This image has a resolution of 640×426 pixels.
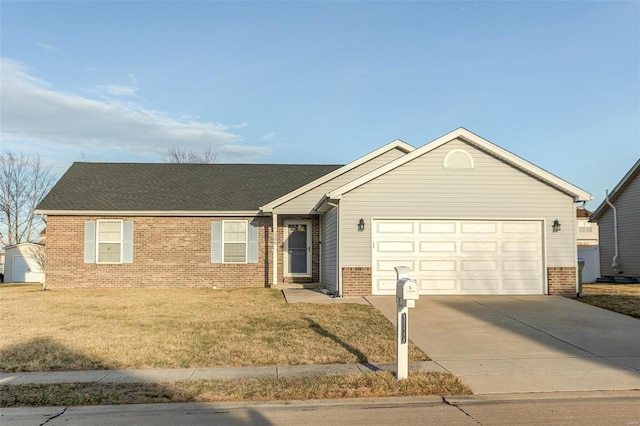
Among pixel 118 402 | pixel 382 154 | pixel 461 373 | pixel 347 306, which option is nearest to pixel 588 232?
pixel 382 154

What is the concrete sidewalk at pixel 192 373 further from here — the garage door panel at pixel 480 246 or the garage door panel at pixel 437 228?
the garage door panel at pixel 480 246

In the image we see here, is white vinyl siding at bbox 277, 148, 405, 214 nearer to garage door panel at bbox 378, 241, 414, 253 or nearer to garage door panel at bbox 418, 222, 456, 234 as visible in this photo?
garage door panel at bbox 378, 241, 414, 253

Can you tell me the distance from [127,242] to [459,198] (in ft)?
39.1

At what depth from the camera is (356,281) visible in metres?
14.6

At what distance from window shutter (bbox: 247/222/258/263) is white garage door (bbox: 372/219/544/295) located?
5793 mm

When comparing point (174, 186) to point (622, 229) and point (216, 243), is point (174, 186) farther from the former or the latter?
point (622, 229)

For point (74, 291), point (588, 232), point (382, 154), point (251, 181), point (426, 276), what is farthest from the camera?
point (588, 232)

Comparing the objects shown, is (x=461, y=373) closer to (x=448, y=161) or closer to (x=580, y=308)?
(x=580, y=308)

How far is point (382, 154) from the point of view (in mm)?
19828

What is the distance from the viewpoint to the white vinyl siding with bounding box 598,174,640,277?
2216 cm

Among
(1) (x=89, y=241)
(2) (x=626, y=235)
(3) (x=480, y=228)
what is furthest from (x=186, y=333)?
(2) (x=626, y=235)

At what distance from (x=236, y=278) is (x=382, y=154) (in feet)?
23.9

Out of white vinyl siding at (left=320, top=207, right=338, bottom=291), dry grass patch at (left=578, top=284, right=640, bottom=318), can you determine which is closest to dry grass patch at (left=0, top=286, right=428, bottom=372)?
white vinyl siding at (left=320, top=207, right=338, bottom=291)

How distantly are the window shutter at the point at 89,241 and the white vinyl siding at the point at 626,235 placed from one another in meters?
22.2
